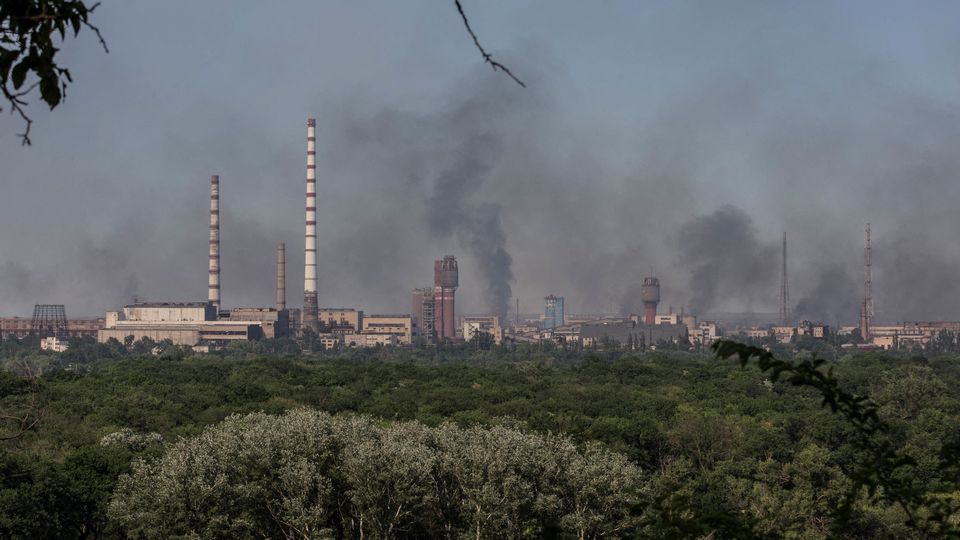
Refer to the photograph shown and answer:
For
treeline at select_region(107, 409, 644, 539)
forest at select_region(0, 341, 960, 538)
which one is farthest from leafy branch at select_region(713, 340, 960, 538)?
treeline at select_region(107, 409, 644, 539)

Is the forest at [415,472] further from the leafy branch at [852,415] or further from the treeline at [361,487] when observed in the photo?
the leafy branch at [852,415]

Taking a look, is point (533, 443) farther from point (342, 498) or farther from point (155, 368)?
point (155, 368)

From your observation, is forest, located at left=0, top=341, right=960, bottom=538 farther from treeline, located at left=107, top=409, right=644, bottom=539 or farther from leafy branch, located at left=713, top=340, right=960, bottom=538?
leafy branch, located at left=713, top=340, right=960, bottom=538

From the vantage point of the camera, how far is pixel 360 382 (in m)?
87.9

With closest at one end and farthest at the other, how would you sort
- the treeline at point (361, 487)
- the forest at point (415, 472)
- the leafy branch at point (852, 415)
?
the leafy branch at point (852, 415) < the treeline at point (361, 487) < the forest at point (415, 472)

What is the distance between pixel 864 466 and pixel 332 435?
31.7 metres

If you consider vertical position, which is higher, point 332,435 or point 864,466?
point 864,466

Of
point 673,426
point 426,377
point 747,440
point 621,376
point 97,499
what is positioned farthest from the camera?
point 621,376

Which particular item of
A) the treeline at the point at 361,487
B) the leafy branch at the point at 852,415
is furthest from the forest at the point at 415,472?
the leafy branch at the point at 852,415

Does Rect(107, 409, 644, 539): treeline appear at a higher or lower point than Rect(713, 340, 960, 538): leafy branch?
lower

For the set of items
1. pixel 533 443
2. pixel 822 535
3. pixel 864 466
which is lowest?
pixel 822 535

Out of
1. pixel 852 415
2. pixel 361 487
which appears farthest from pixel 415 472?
pixel 852 415

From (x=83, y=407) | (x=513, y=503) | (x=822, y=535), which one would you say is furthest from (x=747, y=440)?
(x=83, y=407)

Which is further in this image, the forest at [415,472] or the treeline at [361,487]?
the forest at [415,472]
